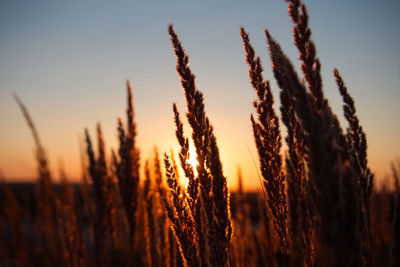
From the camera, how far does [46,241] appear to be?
5836mm

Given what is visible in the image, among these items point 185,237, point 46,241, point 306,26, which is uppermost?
point 306,26

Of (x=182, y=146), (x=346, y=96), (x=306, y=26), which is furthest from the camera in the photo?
(x=346, y=96)

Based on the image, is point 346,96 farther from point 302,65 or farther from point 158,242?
point 158,242

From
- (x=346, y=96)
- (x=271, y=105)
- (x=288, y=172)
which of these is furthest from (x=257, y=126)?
(x=346, y=96)

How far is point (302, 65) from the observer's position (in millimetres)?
1646

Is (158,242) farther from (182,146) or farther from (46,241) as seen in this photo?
(46,241)

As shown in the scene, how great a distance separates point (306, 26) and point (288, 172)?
1.01 m

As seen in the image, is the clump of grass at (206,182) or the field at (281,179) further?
the clump of grass at (206,182)

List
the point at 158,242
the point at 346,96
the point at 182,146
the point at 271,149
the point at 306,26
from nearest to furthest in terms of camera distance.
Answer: the point at 306,26, the point at 182,146, the point at 271,149, the point at 346,96, the point at 158,242

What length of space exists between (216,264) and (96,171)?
2.08m

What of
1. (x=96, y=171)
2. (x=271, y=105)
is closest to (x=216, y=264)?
(x=271, y=105)

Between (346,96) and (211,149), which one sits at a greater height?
(346,96)

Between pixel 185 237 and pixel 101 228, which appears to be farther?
pixel 101 228

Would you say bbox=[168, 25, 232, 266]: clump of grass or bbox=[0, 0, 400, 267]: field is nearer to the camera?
bbox=[0, 0, 400, 267]: field
